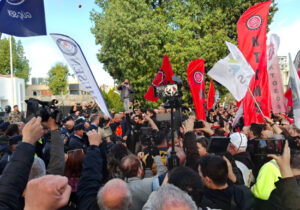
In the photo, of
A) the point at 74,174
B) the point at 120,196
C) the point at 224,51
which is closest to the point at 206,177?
the point at 120,196

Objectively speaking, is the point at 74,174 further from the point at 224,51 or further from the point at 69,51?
the point at 224,51

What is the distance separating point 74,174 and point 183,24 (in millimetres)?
19360

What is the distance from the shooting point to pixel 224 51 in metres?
22.8

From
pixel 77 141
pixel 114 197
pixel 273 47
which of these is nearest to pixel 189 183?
pixel 114 197

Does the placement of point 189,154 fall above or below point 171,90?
below

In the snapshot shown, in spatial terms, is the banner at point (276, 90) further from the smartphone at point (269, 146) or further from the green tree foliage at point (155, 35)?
the green tree foliage at point (155, 35)

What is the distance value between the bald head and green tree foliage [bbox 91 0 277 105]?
18613mm

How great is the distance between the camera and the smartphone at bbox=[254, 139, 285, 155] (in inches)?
110

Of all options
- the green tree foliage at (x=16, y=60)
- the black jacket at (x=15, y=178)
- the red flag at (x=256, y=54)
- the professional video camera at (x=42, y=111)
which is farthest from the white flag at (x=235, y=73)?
the green tree foliage at (x=16, y=60)

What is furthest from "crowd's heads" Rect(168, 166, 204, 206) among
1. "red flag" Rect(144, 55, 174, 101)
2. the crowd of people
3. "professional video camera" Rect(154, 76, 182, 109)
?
"red flag" Rect(144, 55, 174, 101)

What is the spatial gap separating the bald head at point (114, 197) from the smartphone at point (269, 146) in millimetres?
1329

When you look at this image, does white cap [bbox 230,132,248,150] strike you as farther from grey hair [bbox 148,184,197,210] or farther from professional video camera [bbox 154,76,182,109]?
grey hair [bbox 148,184,197,210]

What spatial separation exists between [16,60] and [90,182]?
189 ft

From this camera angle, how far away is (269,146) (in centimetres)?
295
